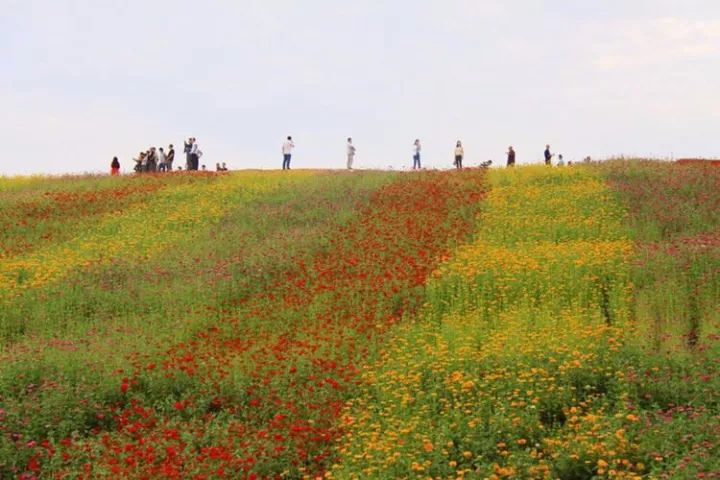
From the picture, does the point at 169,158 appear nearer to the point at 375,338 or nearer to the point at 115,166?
the point at 115,166

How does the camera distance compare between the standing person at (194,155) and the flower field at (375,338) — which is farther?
the standing person at (194,155)

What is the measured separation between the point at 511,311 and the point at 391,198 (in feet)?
41.2

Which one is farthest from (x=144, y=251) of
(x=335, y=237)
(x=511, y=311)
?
(x=511, y=311)

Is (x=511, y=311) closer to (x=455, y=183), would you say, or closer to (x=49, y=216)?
(x=455, y=183)

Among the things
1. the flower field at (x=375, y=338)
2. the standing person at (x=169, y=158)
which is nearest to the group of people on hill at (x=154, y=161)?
the standing person at (x=169, y=158)

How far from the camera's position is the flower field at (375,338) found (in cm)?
1280

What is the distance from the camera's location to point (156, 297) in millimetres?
20469

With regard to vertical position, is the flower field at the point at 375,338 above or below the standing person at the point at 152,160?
below

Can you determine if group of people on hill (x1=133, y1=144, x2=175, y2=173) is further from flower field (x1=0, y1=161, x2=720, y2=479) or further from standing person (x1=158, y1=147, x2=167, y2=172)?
flower field (x1=0, y1=161, x2=720, y2=479)

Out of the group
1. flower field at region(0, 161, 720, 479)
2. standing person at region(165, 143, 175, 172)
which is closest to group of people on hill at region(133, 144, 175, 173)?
standing person at region(165, 143, 175, 172)

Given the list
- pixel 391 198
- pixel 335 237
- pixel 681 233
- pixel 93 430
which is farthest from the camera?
pixel 391 198

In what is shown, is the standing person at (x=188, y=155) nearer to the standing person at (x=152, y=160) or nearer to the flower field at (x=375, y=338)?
the standing person at (x=152, y=160)

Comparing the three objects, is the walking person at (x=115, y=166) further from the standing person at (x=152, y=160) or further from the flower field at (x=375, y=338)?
the flower field at (x=375, y=338)

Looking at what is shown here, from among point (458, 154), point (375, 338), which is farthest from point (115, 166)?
point (375, 338)
